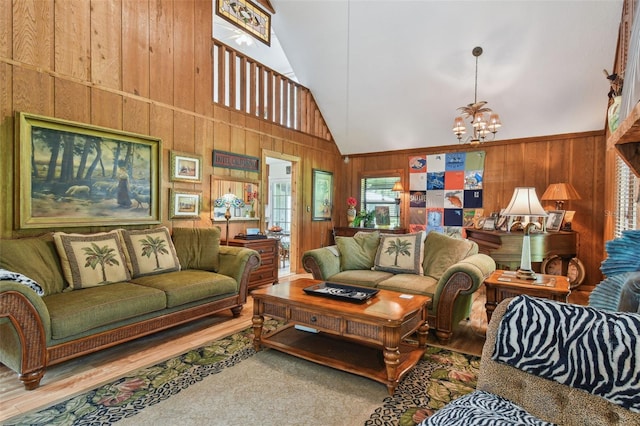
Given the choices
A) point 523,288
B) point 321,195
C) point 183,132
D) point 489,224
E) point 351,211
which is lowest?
point 523,288

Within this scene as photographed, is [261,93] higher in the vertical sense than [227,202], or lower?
higher

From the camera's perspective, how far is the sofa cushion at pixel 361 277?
3476 millimetres

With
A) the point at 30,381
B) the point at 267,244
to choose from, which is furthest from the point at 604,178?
the point at 30,381

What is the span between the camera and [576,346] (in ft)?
3.88

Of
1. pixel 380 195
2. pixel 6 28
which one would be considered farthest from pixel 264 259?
pixel 6 28

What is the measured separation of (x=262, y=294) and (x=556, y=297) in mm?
2255

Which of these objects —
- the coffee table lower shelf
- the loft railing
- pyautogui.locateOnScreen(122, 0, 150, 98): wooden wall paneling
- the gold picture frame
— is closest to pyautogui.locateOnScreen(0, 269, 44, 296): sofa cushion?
the coffee table lower shelf

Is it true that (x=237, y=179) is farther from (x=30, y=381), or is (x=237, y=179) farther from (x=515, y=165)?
(x=515, y=165)

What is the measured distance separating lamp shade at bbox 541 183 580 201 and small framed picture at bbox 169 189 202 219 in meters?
4.91

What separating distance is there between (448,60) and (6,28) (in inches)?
194

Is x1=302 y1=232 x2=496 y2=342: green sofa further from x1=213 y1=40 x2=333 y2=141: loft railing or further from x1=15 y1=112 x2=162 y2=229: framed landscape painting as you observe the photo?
x1=213 y1=40 x2=333 y2=141: loft railing

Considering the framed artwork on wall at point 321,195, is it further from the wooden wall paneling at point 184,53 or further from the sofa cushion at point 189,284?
the sofa cushion at point 189,284

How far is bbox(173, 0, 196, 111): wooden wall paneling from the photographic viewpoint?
4203mm

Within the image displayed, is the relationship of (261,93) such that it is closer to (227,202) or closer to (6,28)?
(227,202)
